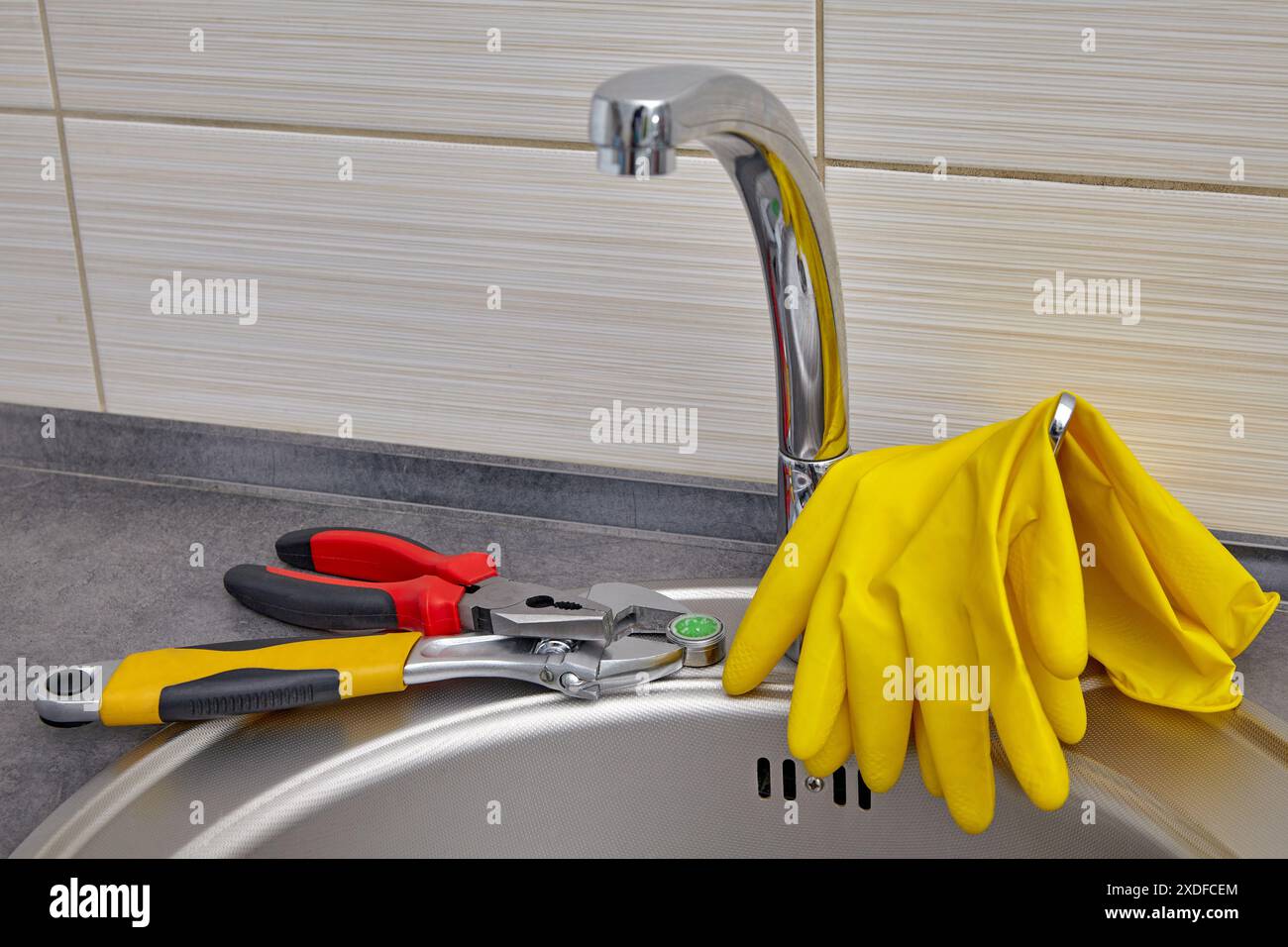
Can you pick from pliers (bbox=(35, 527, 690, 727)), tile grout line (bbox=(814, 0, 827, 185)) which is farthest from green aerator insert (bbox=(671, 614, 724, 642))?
tile grout line (bbox=(814, 0, 827, 185))

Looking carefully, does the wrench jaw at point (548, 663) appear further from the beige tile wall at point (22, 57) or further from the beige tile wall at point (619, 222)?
the beige tile wall at point (22, 57)

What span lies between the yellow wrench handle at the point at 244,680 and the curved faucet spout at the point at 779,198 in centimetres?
22

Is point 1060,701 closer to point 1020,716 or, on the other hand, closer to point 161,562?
point 1020,716

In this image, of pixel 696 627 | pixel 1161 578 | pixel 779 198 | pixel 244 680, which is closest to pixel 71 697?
pixel 244 680

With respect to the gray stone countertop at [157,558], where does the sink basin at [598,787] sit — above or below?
below

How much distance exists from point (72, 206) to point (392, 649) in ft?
1.34

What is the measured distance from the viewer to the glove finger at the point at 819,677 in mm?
565

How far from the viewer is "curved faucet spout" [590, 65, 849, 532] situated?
0.44 meters

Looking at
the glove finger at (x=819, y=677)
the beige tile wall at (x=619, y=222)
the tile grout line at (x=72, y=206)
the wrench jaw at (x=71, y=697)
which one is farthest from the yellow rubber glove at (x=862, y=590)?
the tile grout line at (x=72, y=206)

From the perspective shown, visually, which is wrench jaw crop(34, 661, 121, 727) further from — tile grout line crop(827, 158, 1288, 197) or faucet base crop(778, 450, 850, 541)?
tile grout line crop(827, 158, 1288, 197)

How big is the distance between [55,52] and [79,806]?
0.48 meters

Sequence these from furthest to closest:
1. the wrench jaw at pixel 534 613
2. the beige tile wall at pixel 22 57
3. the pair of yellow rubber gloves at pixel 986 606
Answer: the beige tile wall at pixel 22 57, the wrench jaw at pixel 534 613, the pair of yellow rubber gloves at pixel 986 606

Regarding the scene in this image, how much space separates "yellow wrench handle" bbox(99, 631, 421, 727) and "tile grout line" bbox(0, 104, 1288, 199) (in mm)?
296
